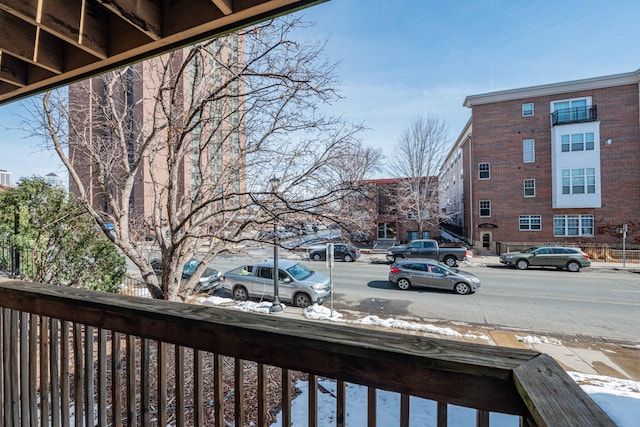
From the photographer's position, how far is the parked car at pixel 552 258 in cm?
1494

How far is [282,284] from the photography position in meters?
9.99

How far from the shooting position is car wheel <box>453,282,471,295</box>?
1089 cm

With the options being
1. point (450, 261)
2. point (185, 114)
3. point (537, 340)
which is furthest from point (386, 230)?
point (185, 114)

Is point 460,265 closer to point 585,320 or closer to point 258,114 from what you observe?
point 585,320

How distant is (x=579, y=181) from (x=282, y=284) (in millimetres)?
21684


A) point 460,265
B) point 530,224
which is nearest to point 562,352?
point 460,265

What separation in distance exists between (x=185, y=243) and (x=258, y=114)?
278cm

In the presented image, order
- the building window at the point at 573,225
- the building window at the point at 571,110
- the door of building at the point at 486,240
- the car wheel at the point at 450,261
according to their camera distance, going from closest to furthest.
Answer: the car wheel at the point at 450,261, the building window at the point at 571,110, the building window at the point at 573,225, the door of building at the point at 486,240

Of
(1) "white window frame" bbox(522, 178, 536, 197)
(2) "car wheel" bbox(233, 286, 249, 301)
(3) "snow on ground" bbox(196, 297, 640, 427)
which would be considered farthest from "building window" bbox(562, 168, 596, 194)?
(2) "car wheel" bbox(233, 286, 249, 301)

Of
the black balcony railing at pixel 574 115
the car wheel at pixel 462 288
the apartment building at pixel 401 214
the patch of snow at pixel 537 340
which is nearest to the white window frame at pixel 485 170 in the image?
the apartment building at pixel 401 214

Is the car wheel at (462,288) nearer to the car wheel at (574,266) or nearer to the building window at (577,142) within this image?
the car wheel at (574,266)

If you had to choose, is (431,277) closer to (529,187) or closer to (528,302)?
(528,302)

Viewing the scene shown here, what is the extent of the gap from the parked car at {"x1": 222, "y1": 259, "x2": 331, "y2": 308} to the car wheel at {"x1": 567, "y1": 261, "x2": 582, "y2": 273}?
41.9 feet

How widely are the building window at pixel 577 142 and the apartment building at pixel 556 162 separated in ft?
0.18
